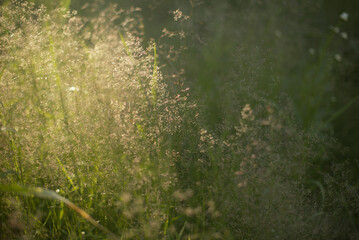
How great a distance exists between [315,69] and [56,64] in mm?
2048

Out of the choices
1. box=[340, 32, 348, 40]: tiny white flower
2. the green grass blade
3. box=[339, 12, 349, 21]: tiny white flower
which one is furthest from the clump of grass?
box=[339, 12, 349, 21]: tiny white flower

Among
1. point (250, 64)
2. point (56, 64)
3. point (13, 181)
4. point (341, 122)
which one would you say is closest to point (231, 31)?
point (250, 64)

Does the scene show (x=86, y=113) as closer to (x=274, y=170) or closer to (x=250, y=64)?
(x=274, y=170)

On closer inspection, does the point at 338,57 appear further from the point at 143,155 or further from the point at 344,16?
the point at 143,155

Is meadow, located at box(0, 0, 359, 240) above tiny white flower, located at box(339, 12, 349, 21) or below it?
below

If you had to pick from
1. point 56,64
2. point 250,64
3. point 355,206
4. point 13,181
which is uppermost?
point 56,64

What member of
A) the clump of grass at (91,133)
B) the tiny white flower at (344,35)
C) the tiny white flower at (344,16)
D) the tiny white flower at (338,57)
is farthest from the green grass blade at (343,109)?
the clump of grass at (91,133)

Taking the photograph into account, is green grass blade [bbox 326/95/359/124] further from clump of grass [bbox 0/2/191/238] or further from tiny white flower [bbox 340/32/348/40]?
clump of grass [bbox 0/2/191/238]

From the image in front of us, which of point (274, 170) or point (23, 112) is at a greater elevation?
point (23, 112)

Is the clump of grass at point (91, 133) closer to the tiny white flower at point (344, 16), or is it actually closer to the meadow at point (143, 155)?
the meadow at point (143, 155)

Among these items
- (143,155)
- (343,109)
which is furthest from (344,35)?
(143,155)

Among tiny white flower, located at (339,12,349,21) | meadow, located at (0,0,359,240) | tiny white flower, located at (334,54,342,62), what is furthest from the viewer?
tiny white flower, located at (339,12,349,21)

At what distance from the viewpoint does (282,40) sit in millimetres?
2828

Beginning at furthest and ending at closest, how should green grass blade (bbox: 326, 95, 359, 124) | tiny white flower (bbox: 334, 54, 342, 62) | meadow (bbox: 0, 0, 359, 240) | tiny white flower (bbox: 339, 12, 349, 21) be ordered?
tiny white flower (bbox: 339, 12, 349, 21) → tiny white flower (bbox: 334, 54, 342, 62) → green grass blade (bbox: 326, 95, 359, 124) → meadow (bbox: 0, 0, 359, 240)
